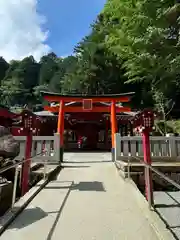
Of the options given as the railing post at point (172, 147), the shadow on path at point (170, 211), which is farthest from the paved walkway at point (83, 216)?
the railing post at point (172, 147)

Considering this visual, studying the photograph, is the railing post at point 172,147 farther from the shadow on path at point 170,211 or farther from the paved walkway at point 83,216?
the paved walkway at point 83,216

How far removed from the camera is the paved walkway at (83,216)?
9.66 ft

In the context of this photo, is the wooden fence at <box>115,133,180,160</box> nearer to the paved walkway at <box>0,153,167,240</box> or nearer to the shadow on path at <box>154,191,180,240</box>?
the paved walkway at <box>0,153,167,240</box>

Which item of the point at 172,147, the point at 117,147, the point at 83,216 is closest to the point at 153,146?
the point at 172,147

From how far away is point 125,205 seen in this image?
4246mm

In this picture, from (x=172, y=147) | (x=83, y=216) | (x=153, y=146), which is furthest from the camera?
(x=153, y=146)

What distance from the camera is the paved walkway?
295 cm

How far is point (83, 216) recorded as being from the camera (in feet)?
12.0

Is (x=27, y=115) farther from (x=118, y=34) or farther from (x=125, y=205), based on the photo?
(x=118, y=34)

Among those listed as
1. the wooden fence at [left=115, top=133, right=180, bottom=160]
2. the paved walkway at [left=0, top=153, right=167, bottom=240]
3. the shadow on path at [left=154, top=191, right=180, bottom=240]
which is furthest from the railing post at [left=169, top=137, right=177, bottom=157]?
the paved walkway at [left=0, top=153, right=167, bottom=240]

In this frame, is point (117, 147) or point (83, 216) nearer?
point (83, 216)

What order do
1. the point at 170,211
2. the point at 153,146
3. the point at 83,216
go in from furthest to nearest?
1. the point at 153,146
2. the point at 170,211
3. the point at 83,216

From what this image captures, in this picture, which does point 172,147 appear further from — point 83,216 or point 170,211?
point 83,216

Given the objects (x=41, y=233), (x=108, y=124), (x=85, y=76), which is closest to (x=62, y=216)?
(x=41, y=233)
